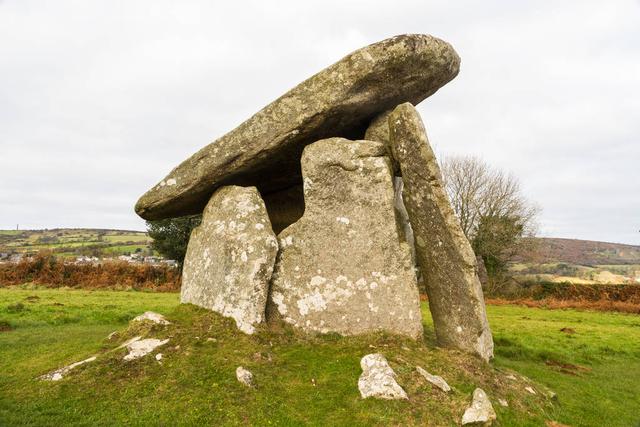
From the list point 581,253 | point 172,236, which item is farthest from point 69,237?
point 581,253

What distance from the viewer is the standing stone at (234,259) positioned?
318 inches

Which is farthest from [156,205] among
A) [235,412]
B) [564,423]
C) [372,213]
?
[564,423]

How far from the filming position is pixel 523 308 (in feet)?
82.4

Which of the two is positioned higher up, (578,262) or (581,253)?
(581,253)

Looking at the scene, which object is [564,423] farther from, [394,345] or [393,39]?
[393,39]

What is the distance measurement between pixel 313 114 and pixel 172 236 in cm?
2366

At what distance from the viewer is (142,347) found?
6.92 meters

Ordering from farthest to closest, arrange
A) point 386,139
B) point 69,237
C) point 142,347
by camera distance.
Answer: point 69,237
point 386,139
point 142,347

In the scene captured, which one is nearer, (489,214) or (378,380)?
(378,380)

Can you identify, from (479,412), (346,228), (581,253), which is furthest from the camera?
(581,253)

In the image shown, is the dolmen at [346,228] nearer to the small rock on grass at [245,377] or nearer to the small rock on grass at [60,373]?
the small rock on grass at [245,377]

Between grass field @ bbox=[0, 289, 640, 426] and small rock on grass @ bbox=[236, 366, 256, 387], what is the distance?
11 cm

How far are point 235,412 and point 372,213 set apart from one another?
14.0 ft

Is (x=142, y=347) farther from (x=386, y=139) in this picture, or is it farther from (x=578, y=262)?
(x=578, y=262)
